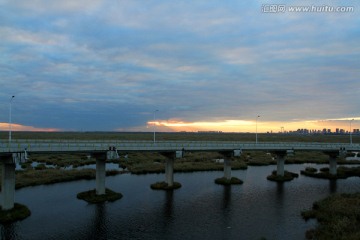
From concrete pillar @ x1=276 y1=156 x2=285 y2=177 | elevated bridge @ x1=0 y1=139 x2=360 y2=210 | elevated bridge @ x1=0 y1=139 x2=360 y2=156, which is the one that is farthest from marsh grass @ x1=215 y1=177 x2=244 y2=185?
concrete pillar @ x1=276 y1=156 x2=285 y2=177

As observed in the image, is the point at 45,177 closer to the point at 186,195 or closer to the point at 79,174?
the point at 79,174

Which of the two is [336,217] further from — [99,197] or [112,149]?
[99,197]

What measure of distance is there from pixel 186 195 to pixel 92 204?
16.4 metres

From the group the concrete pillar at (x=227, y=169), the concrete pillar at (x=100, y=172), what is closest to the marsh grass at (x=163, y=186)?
the concrete pillar at (x=100, y=172)

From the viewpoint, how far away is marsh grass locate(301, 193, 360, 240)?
32375mm

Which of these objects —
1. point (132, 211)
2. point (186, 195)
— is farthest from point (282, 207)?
point (132, 211)

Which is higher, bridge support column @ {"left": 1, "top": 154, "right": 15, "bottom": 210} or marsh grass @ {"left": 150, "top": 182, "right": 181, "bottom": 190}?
bridge support column @ {"left": 1, "top": 154, "right": 15, "bottom": 210}

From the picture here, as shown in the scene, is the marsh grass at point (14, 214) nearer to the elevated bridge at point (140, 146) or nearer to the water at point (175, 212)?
the water at point (175, 212)

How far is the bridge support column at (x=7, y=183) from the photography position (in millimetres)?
40312

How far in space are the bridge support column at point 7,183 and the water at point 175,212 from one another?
3774 millimetres

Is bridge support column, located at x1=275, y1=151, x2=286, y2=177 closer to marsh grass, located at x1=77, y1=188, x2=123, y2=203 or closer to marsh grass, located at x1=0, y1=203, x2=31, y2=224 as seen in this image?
marsh grass, located at x1=77, y1=188, x2=123, y2=203

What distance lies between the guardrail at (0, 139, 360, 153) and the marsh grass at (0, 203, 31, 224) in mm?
8136

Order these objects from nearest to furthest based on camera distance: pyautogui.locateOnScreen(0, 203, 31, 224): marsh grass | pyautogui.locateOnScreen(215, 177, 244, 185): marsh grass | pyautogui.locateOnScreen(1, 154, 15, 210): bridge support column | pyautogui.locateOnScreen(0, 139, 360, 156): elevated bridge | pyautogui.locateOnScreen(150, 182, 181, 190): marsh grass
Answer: pyautogui.locateOnScreen(0, 203, 31, 224): marsh grass, pyautogui.locateOnScreen(1, 154, 15, 210): bridge support column, pyautogui.locateOnScreen(0, 139, 360, 156): elevated bridge, pyautogui.locateOnScreen(150, 182, 181, 190): marsh grass, pyautogui.locateOnScreen(215, 177, 244, 185): marsh grass

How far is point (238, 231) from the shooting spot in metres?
35.5
